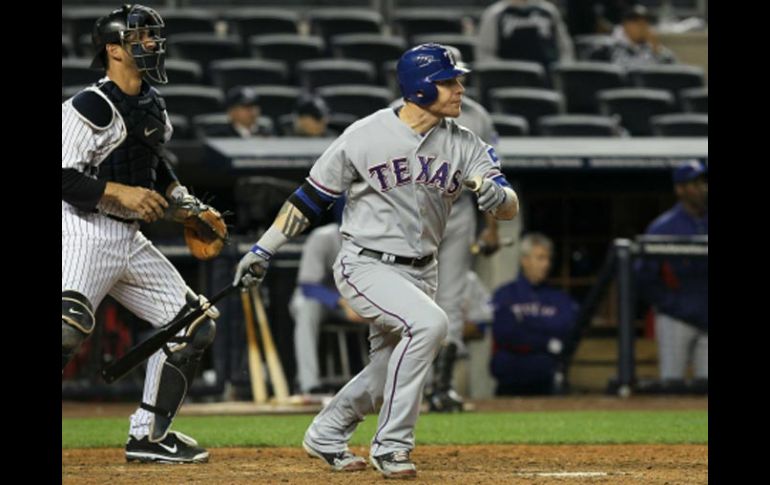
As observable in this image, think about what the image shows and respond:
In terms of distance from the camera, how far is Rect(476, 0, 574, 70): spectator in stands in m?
12.9

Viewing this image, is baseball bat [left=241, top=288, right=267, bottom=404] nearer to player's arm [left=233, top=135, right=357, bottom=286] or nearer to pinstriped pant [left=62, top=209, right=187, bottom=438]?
pinstriped pant [left=62, top=209, right=187, bottom=438]

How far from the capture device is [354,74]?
12.8 metres

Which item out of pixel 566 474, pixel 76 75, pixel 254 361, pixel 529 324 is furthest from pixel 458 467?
pixel 76 75

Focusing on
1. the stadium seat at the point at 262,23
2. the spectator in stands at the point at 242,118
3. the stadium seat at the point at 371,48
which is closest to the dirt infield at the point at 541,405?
the spectator in stands at the point at 242,118

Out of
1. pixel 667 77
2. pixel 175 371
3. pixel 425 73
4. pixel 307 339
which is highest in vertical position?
pixel 667 77

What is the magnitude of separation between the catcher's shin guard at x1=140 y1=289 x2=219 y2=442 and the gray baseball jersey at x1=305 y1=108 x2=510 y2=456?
0.64 meters

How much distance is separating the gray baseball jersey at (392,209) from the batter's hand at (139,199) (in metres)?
0.58

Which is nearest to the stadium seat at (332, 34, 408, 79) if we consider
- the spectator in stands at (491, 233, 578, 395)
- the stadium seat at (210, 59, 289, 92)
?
the stadium seat at (210, 59, 289, 92)

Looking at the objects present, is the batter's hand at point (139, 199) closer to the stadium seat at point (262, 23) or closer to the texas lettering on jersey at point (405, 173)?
the texas lettering on jersey at point (405, 173)

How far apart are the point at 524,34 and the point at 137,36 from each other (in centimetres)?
768

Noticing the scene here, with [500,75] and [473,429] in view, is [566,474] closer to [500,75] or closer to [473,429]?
[473,429]

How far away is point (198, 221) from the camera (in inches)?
248

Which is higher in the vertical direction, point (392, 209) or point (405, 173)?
→ point (405, 173)
